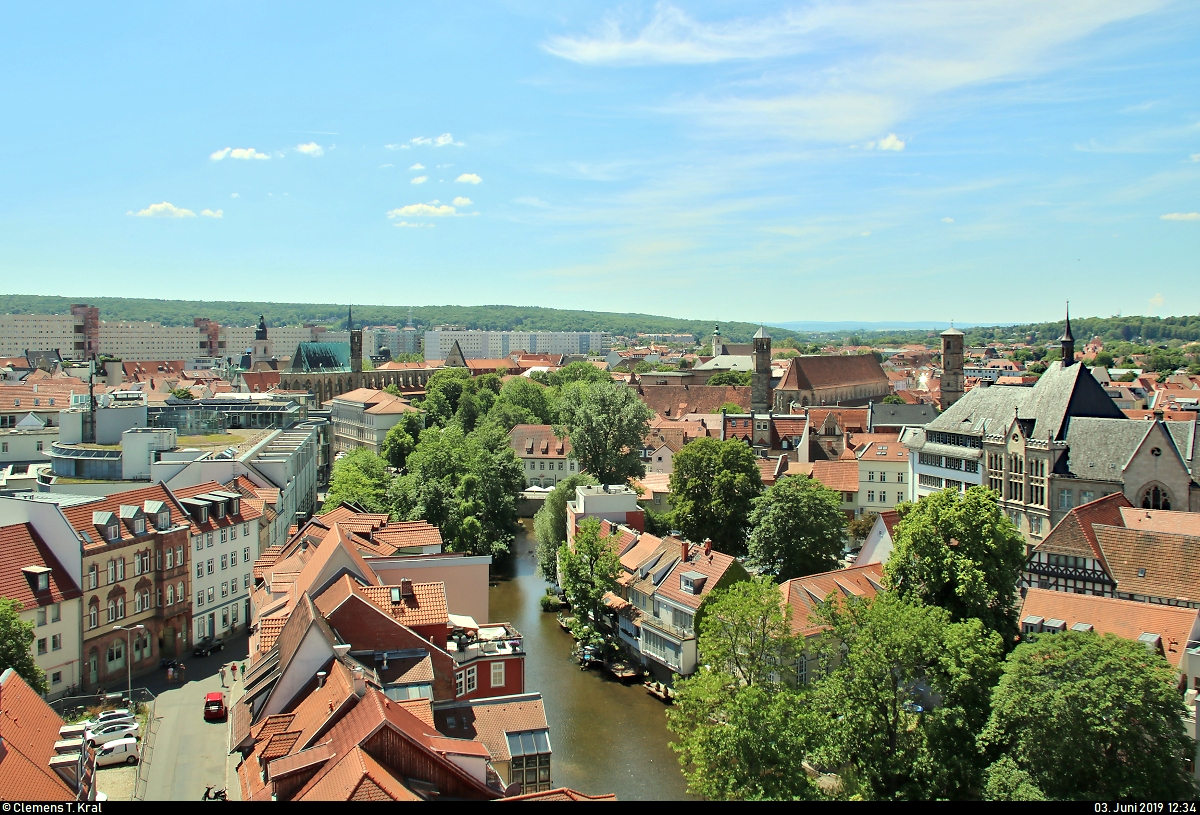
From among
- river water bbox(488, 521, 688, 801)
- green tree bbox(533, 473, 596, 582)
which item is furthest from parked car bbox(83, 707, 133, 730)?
green tree bbox(533, 473, 596, 582)

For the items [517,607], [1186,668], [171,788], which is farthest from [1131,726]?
[517,607]

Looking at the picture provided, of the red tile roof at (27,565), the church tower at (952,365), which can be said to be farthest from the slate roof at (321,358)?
the red tile roof at (27,565)

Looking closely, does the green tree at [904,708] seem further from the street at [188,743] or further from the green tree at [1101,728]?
the street at [188,743]

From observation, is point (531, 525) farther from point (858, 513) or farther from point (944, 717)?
point (944, 717)

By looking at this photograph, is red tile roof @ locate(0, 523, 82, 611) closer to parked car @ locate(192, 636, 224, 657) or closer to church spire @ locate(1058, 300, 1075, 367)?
parked car @ locate(192, 636, 224, 657)

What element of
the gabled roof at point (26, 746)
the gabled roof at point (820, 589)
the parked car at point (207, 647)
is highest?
the gabled roof at point (26, 746)
